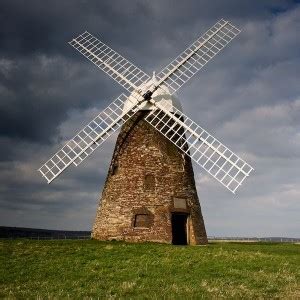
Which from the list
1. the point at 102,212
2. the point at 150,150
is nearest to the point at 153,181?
the point at 150,150

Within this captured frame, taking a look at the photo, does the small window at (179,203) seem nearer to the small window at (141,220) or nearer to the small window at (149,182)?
the small window at (149,182)

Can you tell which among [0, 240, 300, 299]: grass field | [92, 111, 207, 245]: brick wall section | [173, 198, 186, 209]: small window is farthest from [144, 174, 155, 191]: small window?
[0, 240, 300, 299]: grass field

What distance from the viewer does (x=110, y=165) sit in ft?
75.9

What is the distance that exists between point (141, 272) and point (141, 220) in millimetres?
7868

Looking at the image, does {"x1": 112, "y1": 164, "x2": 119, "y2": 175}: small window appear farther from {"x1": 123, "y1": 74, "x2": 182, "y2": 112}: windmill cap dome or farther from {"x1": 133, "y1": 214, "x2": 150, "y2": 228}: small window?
{"x1": 123, "y1": 74, "x2": 182, "y2": 112}: windmill cap dome

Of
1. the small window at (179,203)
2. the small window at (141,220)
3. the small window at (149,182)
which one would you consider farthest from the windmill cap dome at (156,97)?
the small window at (141,220)

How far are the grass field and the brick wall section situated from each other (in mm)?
1863

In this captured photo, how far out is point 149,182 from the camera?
21.9 metres

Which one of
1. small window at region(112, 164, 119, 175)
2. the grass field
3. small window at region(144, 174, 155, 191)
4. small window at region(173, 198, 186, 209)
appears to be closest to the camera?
the grass field

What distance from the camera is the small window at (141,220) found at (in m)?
21.4

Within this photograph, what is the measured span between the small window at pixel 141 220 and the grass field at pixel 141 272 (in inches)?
58.7

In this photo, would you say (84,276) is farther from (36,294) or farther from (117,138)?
(117,138)

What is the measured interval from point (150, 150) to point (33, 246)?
730 cm

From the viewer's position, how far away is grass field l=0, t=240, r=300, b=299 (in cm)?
1025
